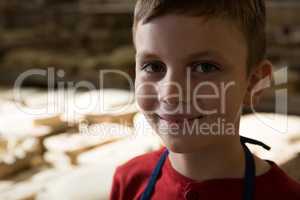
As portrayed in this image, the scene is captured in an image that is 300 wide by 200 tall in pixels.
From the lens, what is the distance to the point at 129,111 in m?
1.79

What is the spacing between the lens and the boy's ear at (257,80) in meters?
0.65

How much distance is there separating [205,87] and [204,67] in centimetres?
3

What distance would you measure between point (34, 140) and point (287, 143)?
0.84m

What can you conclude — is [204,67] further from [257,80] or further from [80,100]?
[80,100]

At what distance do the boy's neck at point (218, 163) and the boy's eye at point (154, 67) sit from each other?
0.44ft

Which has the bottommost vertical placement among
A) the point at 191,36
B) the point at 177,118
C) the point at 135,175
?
the point at 135,175

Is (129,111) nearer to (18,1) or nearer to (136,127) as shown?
(136,127)

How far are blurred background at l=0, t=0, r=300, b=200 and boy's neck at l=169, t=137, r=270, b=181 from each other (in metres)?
0.32

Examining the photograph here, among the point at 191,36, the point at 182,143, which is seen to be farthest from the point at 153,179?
the point at 191,36

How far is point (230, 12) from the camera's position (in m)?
0.58

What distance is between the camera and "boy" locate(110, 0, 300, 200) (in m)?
0.57

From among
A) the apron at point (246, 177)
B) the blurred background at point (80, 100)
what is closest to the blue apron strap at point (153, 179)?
the apron at point (246, 177)

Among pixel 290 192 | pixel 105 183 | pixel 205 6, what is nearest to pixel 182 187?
pixel 290 192

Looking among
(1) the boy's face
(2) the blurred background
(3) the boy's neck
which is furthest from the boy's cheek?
(2) the blurred background
